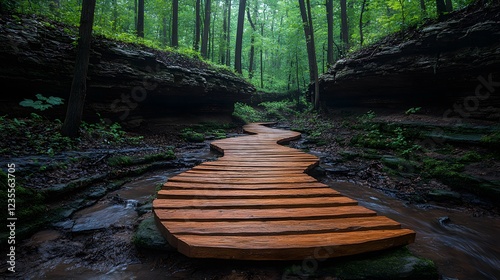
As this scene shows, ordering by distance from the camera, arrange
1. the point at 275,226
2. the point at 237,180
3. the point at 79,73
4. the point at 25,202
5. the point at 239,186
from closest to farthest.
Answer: the point at 275,226, the point at 25,202, the point at 239,186, the point at 237,180, the point at 79,73

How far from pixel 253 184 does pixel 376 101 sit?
34.1 ft

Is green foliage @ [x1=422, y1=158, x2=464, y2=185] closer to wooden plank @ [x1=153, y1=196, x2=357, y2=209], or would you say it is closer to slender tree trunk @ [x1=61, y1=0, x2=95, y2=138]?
wooden plank @ [x1=153, y1=196, x2=357, y2=209]

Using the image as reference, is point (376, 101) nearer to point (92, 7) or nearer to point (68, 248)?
point (92, 7)

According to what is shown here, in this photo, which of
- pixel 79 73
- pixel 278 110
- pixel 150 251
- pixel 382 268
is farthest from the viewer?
pixel 278 110

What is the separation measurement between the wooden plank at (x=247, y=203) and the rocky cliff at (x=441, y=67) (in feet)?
23.9

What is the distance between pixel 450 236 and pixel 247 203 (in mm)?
3287

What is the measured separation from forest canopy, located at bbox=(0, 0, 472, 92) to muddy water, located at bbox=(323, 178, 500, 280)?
861cm

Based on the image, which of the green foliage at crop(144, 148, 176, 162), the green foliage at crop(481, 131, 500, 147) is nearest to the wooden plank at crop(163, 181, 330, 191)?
the green foliage at crop(144, 148, 176, 162)

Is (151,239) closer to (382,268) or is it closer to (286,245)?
(286,245)

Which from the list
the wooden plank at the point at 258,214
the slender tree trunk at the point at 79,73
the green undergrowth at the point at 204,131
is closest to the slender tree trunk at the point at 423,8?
the green undergrowth at the point at 204,131

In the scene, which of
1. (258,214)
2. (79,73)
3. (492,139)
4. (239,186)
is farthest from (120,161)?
(492,139)

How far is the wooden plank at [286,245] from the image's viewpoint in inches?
86.0

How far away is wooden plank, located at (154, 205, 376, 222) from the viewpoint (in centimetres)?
277

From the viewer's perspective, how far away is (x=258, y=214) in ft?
9.53
